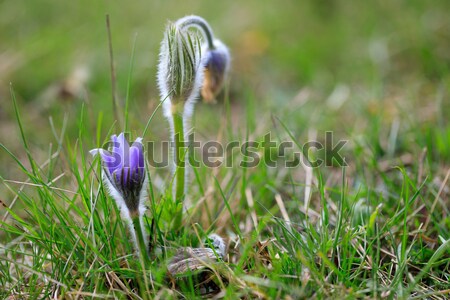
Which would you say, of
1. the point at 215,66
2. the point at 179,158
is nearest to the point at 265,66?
the point at 215,66

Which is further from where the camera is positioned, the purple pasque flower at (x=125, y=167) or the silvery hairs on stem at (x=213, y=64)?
the silvery hairs on stem at (x=213, y=64)

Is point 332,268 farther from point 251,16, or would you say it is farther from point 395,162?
point 251,16

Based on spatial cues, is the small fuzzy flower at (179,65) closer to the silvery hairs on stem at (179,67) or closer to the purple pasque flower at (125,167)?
the silvery hairs on stem at (179,67)

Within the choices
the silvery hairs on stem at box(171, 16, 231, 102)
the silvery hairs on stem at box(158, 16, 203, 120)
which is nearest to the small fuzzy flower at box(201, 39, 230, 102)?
the silvery hairs on stem at box(171, 16, 231, 102)

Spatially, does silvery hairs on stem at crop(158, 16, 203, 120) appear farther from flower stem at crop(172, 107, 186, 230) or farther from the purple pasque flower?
the purple pasque flower

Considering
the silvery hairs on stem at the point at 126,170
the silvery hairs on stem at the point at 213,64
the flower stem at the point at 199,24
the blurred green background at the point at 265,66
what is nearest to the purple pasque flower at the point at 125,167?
the silvery hairs on stem at the point at 126,170

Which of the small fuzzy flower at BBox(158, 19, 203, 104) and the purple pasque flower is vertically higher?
the small fuzzy flower at BBox(158, 19, 203, 104)
